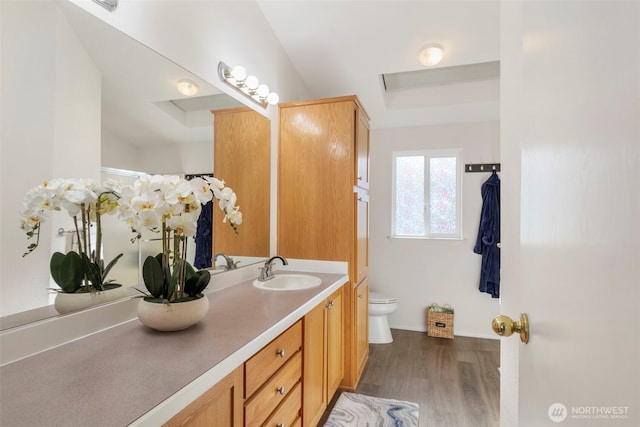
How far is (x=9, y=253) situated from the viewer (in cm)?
87

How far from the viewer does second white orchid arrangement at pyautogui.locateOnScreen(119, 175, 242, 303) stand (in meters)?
0.95

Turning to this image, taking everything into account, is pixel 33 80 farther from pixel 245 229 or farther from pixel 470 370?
pixel 470 370

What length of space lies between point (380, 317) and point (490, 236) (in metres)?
1.37

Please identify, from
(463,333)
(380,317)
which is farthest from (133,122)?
(463,333)

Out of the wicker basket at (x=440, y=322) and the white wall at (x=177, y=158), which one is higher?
the white wall at (x=177, y=158)

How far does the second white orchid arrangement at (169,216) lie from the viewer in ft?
3.13

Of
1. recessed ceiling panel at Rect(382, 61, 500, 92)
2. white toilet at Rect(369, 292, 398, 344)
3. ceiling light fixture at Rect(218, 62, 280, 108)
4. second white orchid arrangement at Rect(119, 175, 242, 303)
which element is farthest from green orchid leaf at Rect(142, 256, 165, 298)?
recessed ceiling panel at Rect(382, 61, 500, 92)

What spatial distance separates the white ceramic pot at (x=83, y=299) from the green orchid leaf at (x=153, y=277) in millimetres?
207

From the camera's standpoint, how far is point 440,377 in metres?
2.42

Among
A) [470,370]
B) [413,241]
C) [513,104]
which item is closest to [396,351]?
[470,370]

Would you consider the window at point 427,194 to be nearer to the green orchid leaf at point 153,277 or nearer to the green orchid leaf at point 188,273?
the green orchid leaf at point 188,273

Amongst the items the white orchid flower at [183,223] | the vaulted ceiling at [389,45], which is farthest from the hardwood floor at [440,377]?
the vaulted ceiling at [389,45]

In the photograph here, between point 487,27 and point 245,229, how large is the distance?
7.13ft

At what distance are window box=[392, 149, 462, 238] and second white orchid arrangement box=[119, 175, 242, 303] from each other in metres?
2.66
